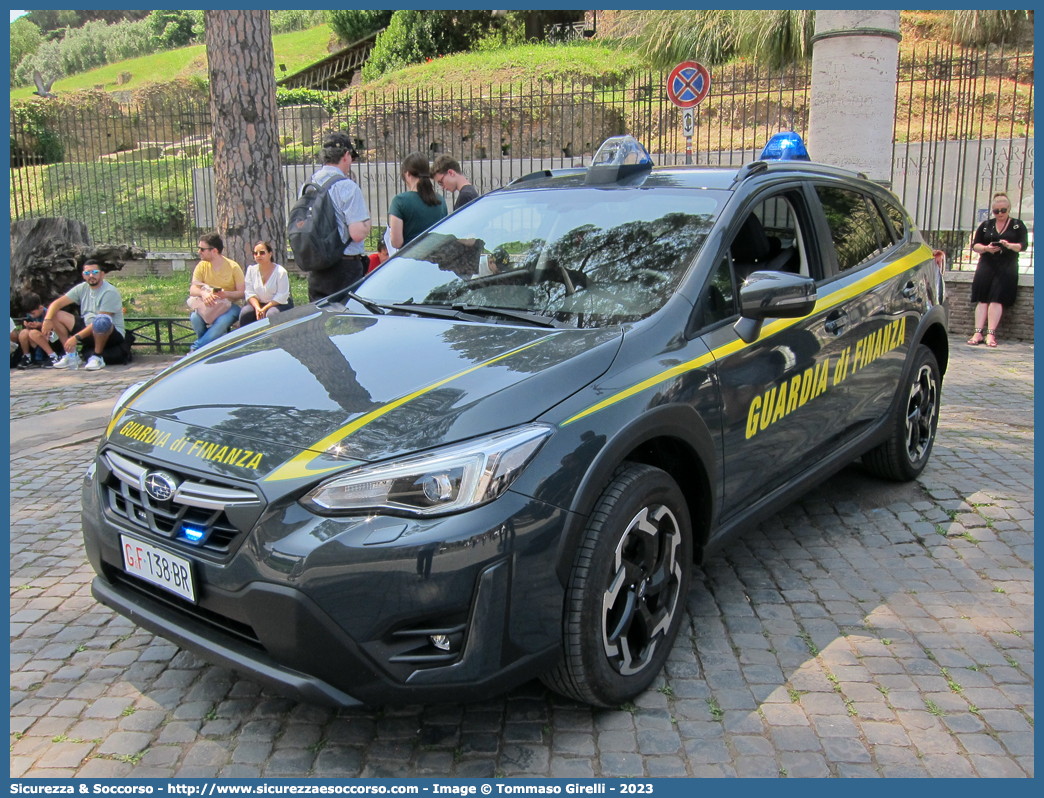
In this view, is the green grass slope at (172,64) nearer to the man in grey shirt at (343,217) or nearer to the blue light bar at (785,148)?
the man in grey shirt at (343,217)

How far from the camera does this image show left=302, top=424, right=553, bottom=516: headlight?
7.83ft

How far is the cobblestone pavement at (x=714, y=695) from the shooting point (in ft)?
8.84

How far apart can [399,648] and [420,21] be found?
37570 mm

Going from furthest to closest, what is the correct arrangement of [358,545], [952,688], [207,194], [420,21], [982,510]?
[420,21] → [207,194] → [982,510] → [952,688] → [358,545]

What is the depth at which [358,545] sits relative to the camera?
2.34m

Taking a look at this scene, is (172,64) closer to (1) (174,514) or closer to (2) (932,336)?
(2) (932,336)

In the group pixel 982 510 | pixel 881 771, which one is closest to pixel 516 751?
pixel 881 771

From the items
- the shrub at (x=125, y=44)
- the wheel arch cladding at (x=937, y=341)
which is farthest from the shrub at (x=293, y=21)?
the wheel arch cladding at (x=937, y=341)

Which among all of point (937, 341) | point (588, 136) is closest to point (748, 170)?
point (937, 341)

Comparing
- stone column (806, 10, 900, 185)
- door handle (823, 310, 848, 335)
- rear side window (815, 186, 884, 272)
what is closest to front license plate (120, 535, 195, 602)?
door handle (823, 310, 848, 335)

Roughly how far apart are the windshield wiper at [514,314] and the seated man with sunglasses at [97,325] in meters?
7.03

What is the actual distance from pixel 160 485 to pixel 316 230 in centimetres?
420

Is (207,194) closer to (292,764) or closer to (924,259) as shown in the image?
(924,259)

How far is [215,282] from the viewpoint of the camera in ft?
28.5
